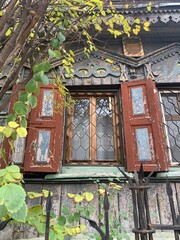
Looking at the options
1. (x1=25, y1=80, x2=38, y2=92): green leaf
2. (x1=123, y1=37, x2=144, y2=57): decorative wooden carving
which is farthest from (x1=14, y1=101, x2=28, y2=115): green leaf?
(x1=123, y1=37, x2=144, y2=57): decorative wooden carving

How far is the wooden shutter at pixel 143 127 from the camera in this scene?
11.0 feet

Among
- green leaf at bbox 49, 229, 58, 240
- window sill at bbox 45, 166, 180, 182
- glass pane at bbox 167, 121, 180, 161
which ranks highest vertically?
glass pane at bbox 167, 121, 180, 161

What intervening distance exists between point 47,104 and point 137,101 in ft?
4.91

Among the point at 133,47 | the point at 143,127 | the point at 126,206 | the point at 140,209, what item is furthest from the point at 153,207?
the point at 133,47

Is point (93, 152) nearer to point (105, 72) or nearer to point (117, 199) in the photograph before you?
point (117, 199)

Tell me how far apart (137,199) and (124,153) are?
2.23 m

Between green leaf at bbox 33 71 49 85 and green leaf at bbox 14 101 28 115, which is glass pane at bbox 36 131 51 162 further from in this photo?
green leaf at bbox 33 71 49 85

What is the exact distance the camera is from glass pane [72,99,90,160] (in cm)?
377

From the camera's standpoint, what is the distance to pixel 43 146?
11.4 ft

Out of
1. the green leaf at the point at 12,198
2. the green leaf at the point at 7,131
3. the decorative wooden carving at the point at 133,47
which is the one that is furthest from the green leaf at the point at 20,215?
the decorative wooden carving at the point at 133,47

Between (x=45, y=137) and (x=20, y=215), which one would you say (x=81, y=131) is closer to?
(x=45, y=137)

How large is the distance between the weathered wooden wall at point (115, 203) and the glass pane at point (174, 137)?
0.63 meters

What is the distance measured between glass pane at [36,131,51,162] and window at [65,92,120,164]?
39 centimetres

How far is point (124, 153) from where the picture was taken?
3.61 m
